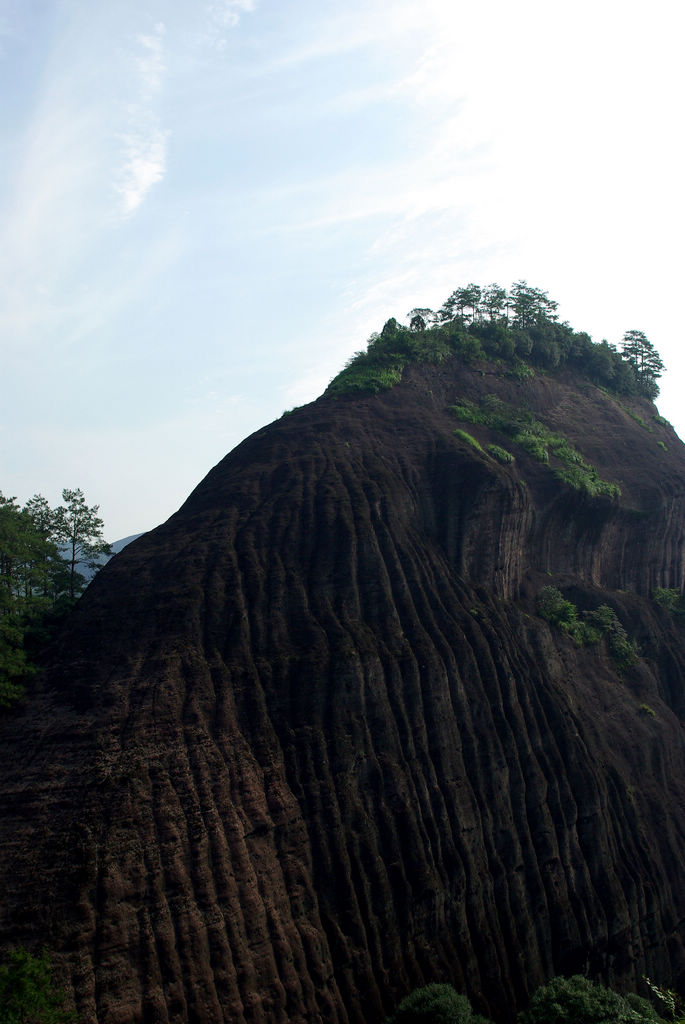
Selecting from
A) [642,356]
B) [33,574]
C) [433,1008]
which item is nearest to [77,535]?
[33,574]

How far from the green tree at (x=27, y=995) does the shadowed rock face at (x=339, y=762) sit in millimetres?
715

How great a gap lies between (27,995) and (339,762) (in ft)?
32.1

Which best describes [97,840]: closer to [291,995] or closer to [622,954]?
[291,995]

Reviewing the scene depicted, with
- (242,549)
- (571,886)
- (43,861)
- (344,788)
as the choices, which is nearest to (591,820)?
(571,886)

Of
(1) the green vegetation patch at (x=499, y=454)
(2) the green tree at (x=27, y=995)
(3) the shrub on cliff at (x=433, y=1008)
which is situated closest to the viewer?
(2) the green tree at (x=27, y=995)

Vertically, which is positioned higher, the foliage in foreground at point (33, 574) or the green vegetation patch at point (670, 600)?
the foliage in foreground at point (33, 574)

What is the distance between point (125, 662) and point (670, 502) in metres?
30.7

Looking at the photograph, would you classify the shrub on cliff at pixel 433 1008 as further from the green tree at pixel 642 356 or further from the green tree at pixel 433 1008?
the green tree at pixel 642 356

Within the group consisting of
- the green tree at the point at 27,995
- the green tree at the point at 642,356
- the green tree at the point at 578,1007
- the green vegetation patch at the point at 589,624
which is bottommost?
the green tree at the point at 578,1007

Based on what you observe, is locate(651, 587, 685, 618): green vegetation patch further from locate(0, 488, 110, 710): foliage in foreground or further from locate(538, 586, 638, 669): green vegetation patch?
locate(0, 488, 110, 710): foliage in foreground

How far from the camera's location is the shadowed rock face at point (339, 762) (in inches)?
682

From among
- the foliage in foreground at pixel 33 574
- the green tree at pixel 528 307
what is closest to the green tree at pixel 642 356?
the green tree at pixel 528 307

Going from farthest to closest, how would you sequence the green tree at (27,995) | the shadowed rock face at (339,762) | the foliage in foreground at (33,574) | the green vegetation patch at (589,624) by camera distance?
the green vegetation patch at (589,624) < the foliage in foreground at (33,574) < the shadowed rock face at (339,762) < the green tree at (27,995)

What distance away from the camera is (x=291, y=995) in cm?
1766
